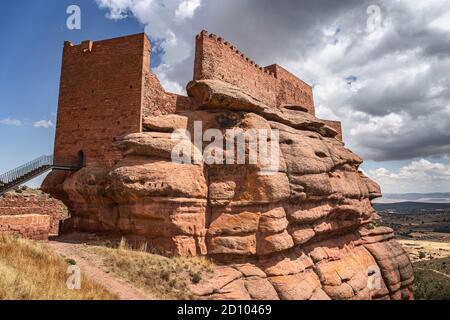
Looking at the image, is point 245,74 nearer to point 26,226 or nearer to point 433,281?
point 26,226

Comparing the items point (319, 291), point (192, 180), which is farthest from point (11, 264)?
point (319, 291)

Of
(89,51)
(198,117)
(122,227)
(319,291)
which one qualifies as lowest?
(319,291)

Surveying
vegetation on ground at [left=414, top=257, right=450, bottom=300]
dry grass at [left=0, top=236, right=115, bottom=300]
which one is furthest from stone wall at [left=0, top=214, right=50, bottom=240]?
vegetation on ground at [left=414, top=257, right=450, bottom=300]

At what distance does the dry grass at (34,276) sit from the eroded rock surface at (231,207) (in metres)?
3.72

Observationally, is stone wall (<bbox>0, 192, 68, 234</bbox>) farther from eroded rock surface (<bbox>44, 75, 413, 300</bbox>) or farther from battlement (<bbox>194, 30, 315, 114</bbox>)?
battlement (<bbox>194, 30, 315, 114</bbox>)

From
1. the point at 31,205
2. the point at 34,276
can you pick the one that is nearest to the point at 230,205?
the point at 34,276

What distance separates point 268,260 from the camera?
48.3ft

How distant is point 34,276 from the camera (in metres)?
9.11

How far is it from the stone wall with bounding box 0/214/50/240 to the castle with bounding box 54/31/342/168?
3.55 meters

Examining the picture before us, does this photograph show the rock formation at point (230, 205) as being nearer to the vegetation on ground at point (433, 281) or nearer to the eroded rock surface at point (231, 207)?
the eroded rock surface at point (231, 207)

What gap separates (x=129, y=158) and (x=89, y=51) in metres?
7.27

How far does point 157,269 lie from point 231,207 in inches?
175
